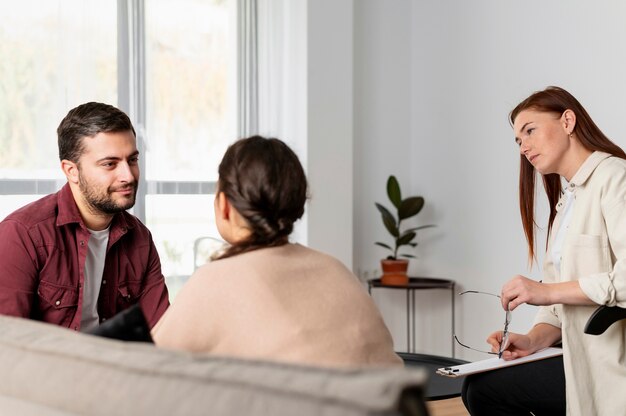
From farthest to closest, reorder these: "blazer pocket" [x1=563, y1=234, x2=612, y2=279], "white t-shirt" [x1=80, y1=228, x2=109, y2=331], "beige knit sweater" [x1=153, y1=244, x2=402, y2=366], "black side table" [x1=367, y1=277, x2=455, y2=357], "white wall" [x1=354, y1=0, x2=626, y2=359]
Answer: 1. "black side table" [x1=367, y1=277, x2=455, y2=357]
2. "white wall" [x1=354, y1=0, x2=626, y2=359]
3. "white t-shirt" [x1=80, y1=228, x2=109, y2=331]
4. "blazer pocket" [x1=563, y1=234, x2=612, y2=279]
5. "beige knit sweater" [x1=153, y1=244, x2=402, y2=366]

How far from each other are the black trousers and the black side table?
81.4 inches

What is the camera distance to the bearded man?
2.24 meters

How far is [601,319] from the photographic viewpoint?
7.15 feet

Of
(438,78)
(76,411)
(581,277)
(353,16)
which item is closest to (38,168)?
(353,16)

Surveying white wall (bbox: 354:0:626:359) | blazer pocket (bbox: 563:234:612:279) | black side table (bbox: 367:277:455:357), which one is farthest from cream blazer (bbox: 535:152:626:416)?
black side table (bbox: 367:277:455:357)

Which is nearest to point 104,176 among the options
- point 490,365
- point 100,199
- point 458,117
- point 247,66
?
point 100,199

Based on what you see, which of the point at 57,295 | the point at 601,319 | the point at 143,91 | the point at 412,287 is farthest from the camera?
the point at 412,287

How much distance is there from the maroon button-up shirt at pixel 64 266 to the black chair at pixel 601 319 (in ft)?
4.00

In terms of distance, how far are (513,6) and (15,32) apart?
2443mm

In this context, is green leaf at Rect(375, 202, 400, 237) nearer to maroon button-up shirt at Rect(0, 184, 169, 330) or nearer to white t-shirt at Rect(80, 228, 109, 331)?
maroon button-up shirt at Rect(0, 184, 169, 330)

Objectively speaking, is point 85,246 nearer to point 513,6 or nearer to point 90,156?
point 90,156

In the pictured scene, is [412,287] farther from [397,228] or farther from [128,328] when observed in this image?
[128,328]

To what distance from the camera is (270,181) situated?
158 cm

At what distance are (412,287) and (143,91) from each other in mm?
1765
